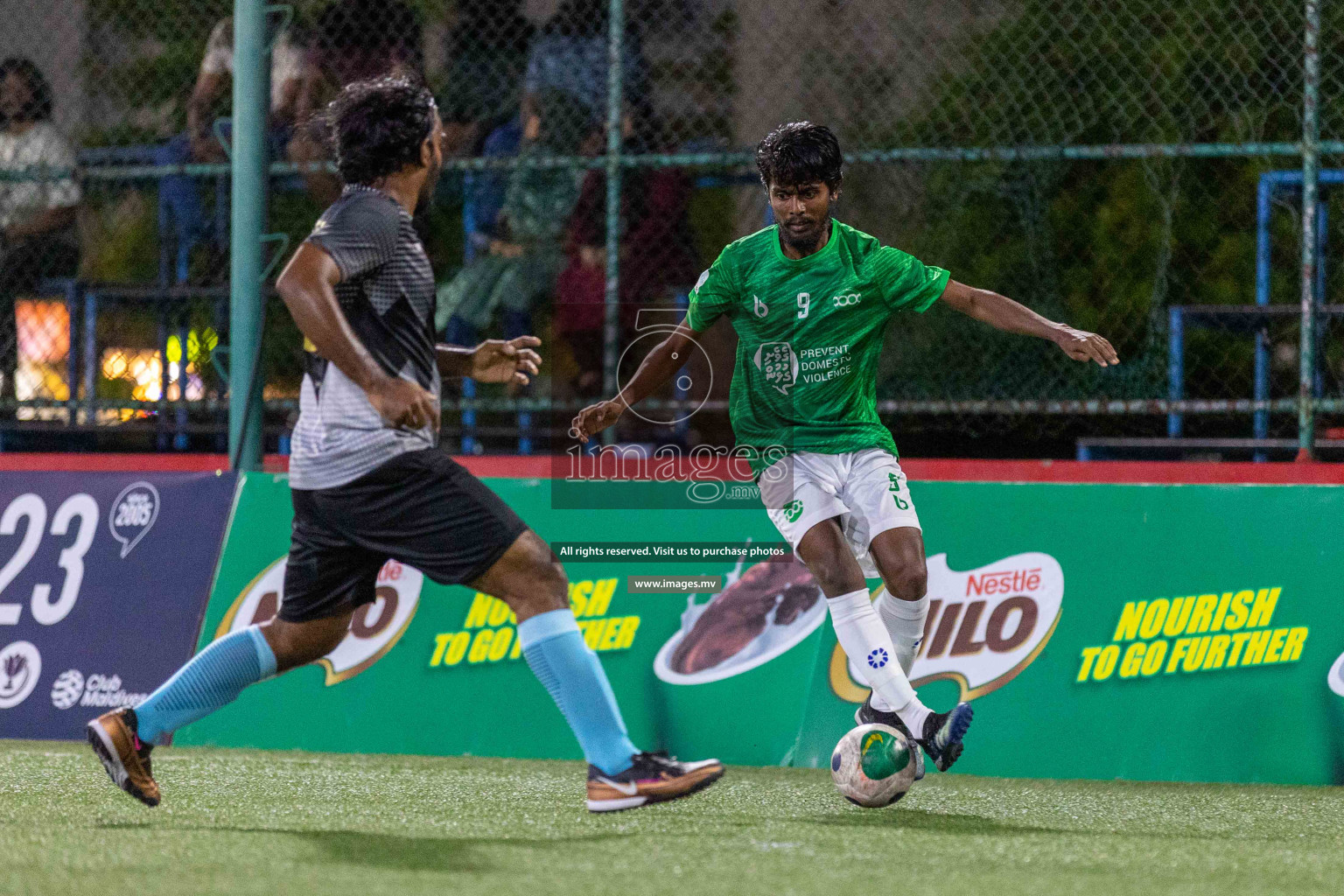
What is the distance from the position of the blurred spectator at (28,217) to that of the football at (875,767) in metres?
5.09

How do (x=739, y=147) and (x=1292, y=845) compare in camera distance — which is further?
(x=739, y=147)

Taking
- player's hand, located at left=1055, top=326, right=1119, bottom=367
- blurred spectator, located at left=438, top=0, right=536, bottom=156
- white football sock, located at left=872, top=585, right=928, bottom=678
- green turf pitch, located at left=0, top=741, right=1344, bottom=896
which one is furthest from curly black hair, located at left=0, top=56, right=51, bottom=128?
player's hand, located at left=1055, top=326, right=1119, bottom=367

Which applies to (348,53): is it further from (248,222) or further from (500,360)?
(500,360)

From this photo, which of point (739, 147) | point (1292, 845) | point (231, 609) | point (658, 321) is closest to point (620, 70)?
point (739, 147)

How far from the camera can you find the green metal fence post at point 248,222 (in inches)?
279

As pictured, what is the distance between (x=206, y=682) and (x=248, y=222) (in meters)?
3.17

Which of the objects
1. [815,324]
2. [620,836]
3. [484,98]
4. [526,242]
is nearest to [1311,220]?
[815,324]

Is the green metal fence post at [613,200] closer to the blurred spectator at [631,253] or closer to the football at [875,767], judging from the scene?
the blurred spectator at [631,253]

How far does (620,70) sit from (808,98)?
0.85 m

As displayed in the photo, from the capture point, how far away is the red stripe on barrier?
249 inches

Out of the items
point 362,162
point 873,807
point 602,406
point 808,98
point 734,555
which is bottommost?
point 873,807

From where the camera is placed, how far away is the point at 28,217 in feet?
27.2

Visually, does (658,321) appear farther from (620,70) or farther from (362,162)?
(362,162)

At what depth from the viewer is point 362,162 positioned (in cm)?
432
